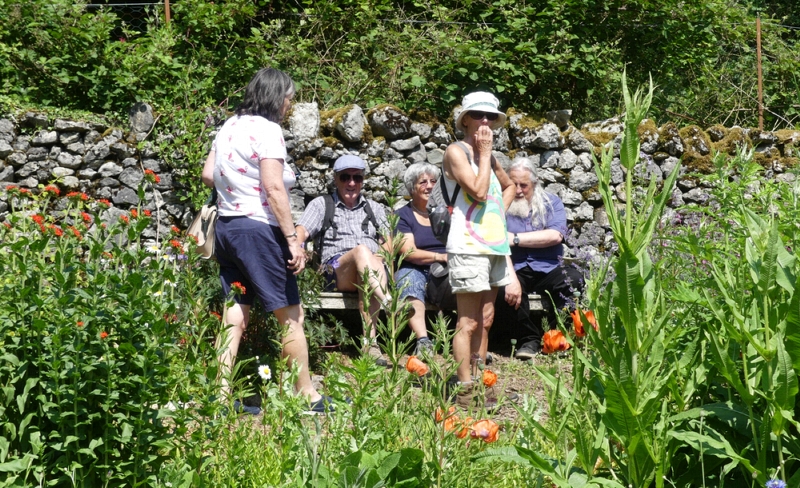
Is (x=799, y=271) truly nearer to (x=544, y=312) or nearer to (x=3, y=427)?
(x=3, y=427)

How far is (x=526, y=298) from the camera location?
5.41 m

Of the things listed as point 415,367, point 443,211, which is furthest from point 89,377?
point 443,211

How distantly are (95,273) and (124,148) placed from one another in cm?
382

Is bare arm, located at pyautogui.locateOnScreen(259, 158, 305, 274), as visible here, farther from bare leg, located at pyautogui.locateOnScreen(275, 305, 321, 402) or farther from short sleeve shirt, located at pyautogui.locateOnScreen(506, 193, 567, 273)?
short sleeve shirt, located at pyautogui.locateOnScreen(506, 193, 567, 273)

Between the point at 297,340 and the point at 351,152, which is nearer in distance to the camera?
the point at 297,340

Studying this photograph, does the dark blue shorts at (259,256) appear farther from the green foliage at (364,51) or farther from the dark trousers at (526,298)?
the green foliage at (364,51)

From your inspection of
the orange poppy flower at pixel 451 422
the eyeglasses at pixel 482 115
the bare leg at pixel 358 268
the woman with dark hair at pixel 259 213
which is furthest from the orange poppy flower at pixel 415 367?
the bare leg at pixel 358 268

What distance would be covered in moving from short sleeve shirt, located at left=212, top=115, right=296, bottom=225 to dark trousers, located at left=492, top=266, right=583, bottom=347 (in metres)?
2.05

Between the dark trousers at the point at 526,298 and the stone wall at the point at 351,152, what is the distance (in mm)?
478

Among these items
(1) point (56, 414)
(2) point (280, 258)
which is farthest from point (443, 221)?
(1) point (56, 414)

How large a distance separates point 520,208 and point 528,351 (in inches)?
37.2

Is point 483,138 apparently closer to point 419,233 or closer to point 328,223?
point 419,233

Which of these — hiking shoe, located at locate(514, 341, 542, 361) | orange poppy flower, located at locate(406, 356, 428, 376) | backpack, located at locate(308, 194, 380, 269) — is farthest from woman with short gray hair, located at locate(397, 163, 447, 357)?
orange poppy flower, located at locate(406, 356, 428, 376)

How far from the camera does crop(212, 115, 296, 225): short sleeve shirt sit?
3.80 meters
